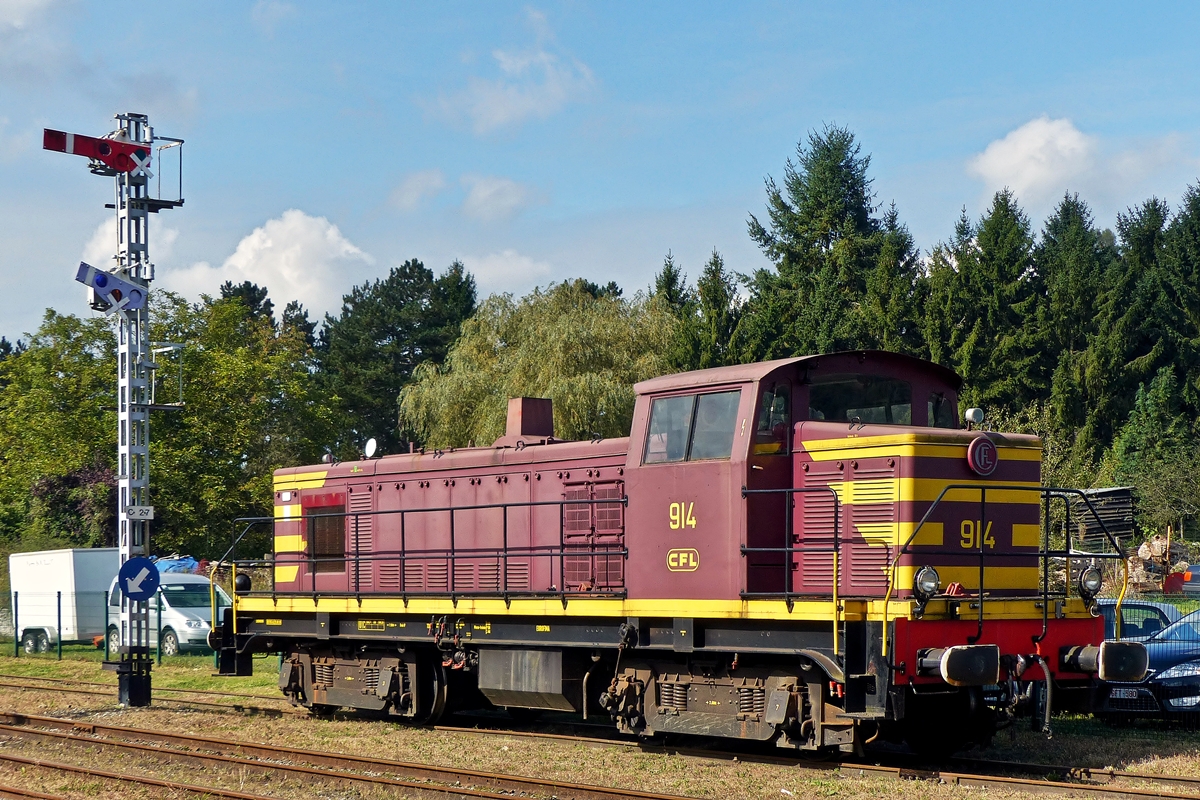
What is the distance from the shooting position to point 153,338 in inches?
1628

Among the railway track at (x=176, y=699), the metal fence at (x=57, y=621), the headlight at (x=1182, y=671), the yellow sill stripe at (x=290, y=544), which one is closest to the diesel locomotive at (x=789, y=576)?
the yellow sill stripe at (x=290, y=544)

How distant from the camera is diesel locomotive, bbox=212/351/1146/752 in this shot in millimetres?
10492

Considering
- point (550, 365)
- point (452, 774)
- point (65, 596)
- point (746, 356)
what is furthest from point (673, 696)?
point (746, 356)

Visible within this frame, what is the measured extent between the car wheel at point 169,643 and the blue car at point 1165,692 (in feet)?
60.1

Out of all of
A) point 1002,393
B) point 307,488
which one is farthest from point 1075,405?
point 307,488

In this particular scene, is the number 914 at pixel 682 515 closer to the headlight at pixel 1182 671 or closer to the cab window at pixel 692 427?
the cab window at pixel 692 427

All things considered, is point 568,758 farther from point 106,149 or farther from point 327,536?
point 106,149

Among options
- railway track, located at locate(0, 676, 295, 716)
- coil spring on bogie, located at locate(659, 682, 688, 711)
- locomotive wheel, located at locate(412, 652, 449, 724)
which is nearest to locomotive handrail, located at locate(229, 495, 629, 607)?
locomotive wheel, located at locate(412, 652, 449, 724)

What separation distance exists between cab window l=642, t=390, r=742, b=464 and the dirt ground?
115 inches

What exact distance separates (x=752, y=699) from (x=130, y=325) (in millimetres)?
10387

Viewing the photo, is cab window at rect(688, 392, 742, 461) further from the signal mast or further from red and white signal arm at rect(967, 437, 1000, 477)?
the signal mast

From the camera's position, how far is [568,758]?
12.2 meters

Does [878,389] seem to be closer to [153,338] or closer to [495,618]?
[495,618]

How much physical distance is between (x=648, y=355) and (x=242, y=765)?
24588mm
